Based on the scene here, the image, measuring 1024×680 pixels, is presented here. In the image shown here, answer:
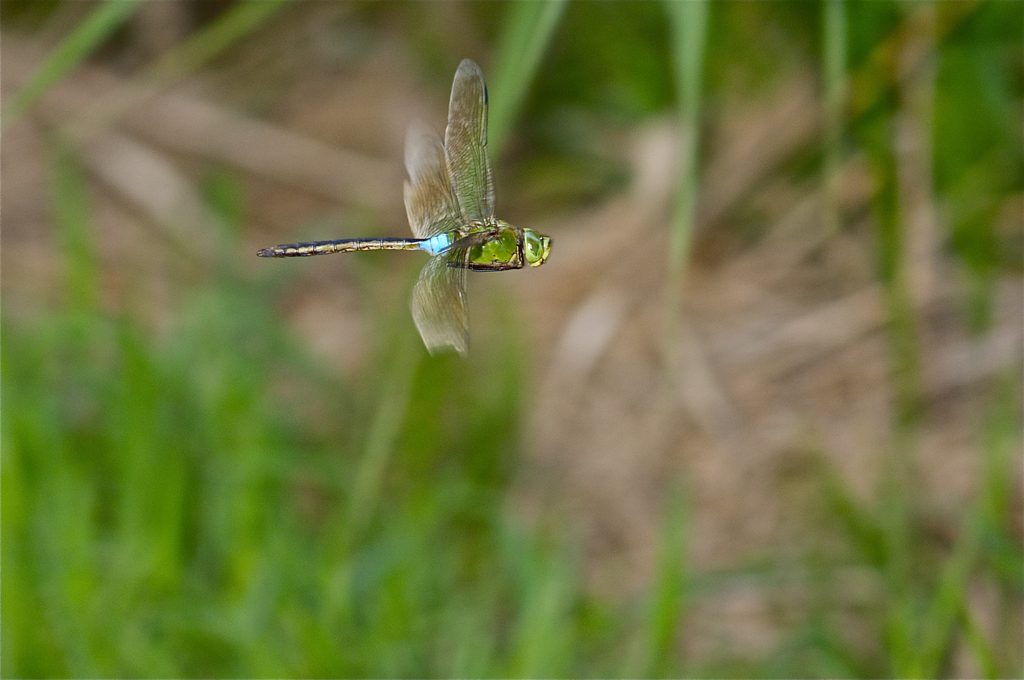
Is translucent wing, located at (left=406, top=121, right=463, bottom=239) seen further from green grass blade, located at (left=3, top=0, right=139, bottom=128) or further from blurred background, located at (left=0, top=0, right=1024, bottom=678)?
green grass blade, located at (left=3, top=0, right=139, bottom=128)

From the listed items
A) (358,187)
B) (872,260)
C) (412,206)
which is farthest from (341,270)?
(412,206)

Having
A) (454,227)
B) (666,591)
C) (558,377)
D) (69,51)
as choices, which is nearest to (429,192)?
(454,227)

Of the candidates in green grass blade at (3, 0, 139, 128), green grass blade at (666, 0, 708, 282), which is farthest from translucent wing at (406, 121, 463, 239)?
green grass blade at (3, 0, 139, 128)

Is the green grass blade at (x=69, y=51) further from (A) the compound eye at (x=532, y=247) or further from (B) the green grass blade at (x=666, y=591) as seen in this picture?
(B) the green grass blade at (x=666, y=591)

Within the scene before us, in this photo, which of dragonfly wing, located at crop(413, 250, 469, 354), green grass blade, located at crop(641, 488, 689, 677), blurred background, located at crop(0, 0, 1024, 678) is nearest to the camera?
dragonfly wing, located at crop(413, 250, 469, 354)

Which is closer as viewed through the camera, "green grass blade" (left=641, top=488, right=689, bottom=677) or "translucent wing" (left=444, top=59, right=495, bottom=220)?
"translucent wing" (left=444, top=59, right=495, bottom=220)

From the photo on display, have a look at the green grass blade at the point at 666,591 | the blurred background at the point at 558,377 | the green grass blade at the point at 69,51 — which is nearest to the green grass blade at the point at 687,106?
the blurred background at the point at 558,377

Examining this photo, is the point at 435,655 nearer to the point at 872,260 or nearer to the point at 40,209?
the point at 872,260
